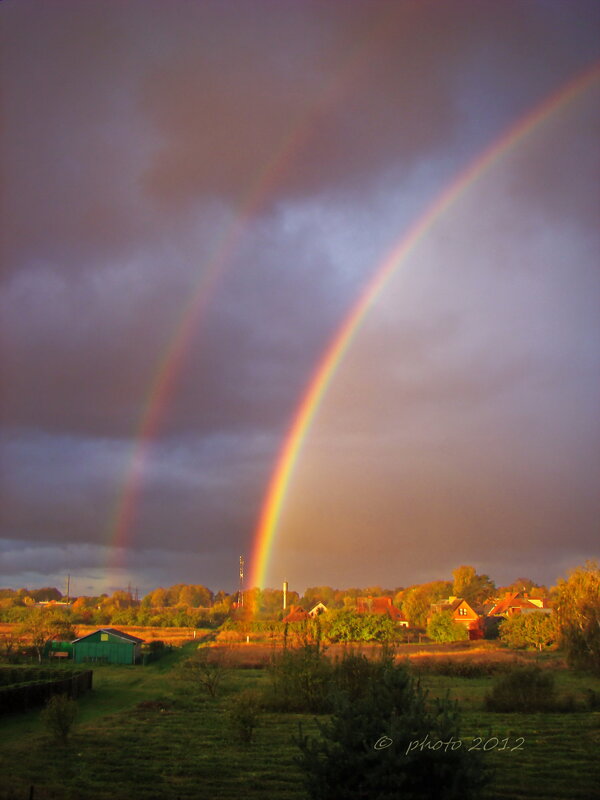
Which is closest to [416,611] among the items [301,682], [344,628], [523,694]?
[344,628]

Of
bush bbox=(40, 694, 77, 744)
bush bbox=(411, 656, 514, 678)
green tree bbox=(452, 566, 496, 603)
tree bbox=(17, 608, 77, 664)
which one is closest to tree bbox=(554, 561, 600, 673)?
bush bbox=(411, 656, 514, 678)

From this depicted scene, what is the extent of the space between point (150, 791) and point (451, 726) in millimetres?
7151

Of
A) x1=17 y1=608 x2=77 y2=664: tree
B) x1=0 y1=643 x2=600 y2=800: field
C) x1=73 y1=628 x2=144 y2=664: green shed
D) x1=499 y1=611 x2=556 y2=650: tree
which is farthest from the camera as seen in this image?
x1=17 y1=608 x2=77 y2=664: tree

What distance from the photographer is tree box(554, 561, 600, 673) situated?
36.3 m

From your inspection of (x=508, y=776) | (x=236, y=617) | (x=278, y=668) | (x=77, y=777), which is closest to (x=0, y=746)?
(x=77, y=777)

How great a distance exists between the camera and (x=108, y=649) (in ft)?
163

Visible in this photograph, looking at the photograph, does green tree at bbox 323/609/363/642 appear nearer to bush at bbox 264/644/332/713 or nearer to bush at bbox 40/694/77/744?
bush at bbox 264/644/332/713

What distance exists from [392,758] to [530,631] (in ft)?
184

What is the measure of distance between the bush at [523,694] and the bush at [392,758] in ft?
57.5

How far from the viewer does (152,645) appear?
55656 millimetres

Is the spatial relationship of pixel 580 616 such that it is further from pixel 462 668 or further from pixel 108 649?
pixel 108 649

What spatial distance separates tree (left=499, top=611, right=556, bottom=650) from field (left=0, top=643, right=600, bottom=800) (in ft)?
108

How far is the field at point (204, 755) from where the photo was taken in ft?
41.2

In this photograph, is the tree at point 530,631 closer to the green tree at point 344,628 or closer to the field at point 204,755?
the green tree at point 344,628
